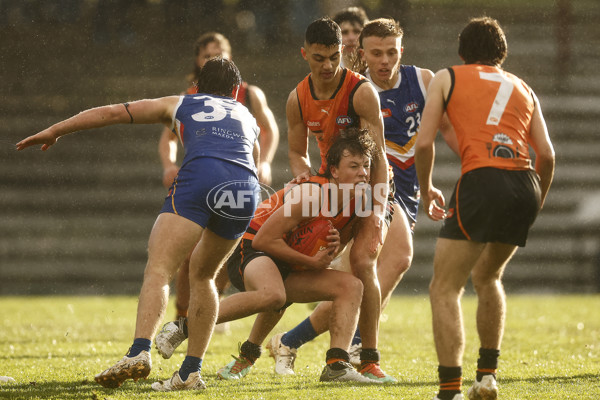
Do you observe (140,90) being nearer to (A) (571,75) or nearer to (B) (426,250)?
(B) (426,250)

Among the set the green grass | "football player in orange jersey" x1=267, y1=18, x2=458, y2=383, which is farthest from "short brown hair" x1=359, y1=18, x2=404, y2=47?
the green grass

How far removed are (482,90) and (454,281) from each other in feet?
2.59

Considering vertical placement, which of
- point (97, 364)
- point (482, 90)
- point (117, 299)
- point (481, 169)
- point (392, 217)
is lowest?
point (117, 299)

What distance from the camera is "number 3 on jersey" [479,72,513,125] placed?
149 inches

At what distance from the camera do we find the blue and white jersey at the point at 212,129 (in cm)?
423

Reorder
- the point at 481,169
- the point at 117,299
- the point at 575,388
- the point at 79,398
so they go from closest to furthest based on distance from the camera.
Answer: the point at 481,169 → the point at 79,398 → the point at 575,388 → the point at 117,299

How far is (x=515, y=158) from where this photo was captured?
378 centimetres

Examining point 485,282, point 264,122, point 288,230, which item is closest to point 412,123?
point 288,230

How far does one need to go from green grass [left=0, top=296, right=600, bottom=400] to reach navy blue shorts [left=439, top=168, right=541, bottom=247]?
30.5 inches

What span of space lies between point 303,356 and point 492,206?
270 centimetres

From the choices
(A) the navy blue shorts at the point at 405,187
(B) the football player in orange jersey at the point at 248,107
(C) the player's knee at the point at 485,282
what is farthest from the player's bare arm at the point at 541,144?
(B) the football player in orange jersey at the point at 248,107

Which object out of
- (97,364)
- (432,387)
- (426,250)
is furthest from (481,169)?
(426,250)

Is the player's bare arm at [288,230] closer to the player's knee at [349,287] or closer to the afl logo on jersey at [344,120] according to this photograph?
the player's knee at [349,287]
